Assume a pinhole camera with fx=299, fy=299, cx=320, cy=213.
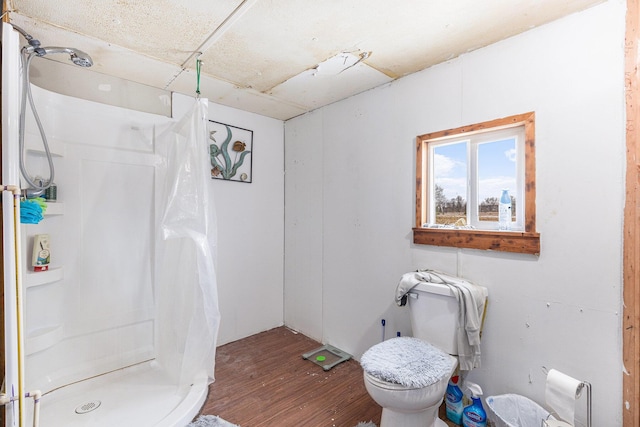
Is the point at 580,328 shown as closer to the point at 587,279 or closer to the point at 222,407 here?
the point at 587,279

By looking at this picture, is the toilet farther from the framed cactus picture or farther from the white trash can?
the framed cactus picture

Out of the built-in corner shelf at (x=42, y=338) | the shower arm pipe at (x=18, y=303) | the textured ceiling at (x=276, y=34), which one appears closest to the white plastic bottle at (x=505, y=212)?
the textured ceiling at (x=276, y=34)

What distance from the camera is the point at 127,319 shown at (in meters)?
2.08

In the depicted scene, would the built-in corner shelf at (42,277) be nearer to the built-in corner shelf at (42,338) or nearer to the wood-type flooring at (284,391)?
the built-in corner shelf at (42,338)

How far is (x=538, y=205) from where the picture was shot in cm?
149

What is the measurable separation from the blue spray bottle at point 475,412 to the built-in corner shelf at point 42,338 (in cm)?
234

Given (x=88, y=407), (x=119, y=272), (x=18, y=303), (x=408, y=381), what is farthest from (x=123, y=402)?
(x=408, y=381)

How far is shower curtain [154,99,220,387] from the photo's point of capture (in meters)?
1.73

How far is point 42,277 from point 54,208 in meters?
0.39

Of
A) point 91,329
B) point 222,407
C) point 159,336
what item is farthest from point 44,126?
point 222,407

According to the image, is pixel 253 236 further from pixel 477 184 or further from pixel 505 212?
pixel 505 212

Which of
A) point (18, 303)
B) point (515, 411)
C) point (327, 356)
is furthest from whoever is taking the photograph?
point (327, 356)

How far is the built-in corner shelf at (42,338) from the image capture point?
1611mm

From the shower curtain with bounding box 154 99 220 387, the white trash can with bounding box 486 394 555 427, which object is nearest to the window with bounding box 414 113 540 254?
the white trash can with bounding box 486 394 555 427
